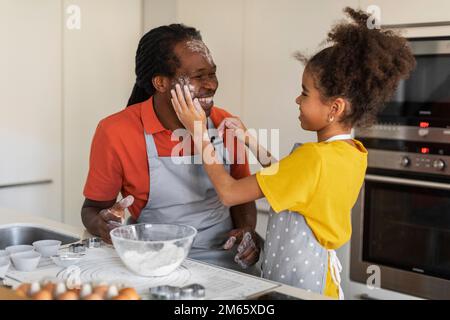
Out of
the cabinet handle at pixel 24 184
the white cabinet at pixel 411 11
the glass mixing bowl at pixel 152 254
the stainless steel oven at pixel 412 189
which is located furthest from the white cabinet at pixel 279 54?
the glass mixing bowl at pixel 152 254

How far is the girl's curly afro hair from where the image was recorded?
3.93 feet

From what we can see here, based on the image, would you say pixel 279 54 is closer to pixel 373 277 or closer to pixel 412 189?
pixel 412 189

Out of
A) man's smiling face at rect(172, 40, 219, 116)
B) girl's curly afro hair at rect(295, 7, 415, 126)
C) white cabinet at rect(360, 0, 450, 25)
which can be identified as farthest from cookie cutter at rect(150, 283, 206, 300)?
white cabinet at rect(360, 0, 450, 25)

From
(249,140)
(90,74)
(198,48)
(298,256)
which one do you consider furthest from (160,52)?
(90,74)

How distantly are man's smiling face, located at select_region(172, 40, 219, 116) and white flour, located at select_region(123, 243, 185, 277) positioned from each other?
53 cm

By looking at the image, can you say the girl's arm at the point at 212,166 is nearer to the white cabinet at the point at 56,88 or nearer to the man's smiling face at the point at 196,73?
the man's smiling face at the point at 196,73

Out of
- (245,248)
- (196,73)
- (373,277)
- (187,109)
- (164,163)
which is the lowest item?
(373,277)

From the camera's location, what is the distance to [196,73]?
150cm

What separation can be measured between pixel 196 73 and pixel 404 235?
1.18 meters

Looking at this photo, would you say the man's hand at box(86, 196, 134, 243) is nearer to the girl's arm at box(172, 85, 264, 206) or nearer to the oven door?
the girl's arm at box(172, 85, 264, 206)

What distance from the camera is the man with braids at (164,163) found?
4.88ft

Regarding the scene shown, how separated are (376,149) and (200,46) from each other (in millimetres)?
1009

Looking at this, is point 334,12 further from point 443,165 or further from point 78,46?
point 78,46
